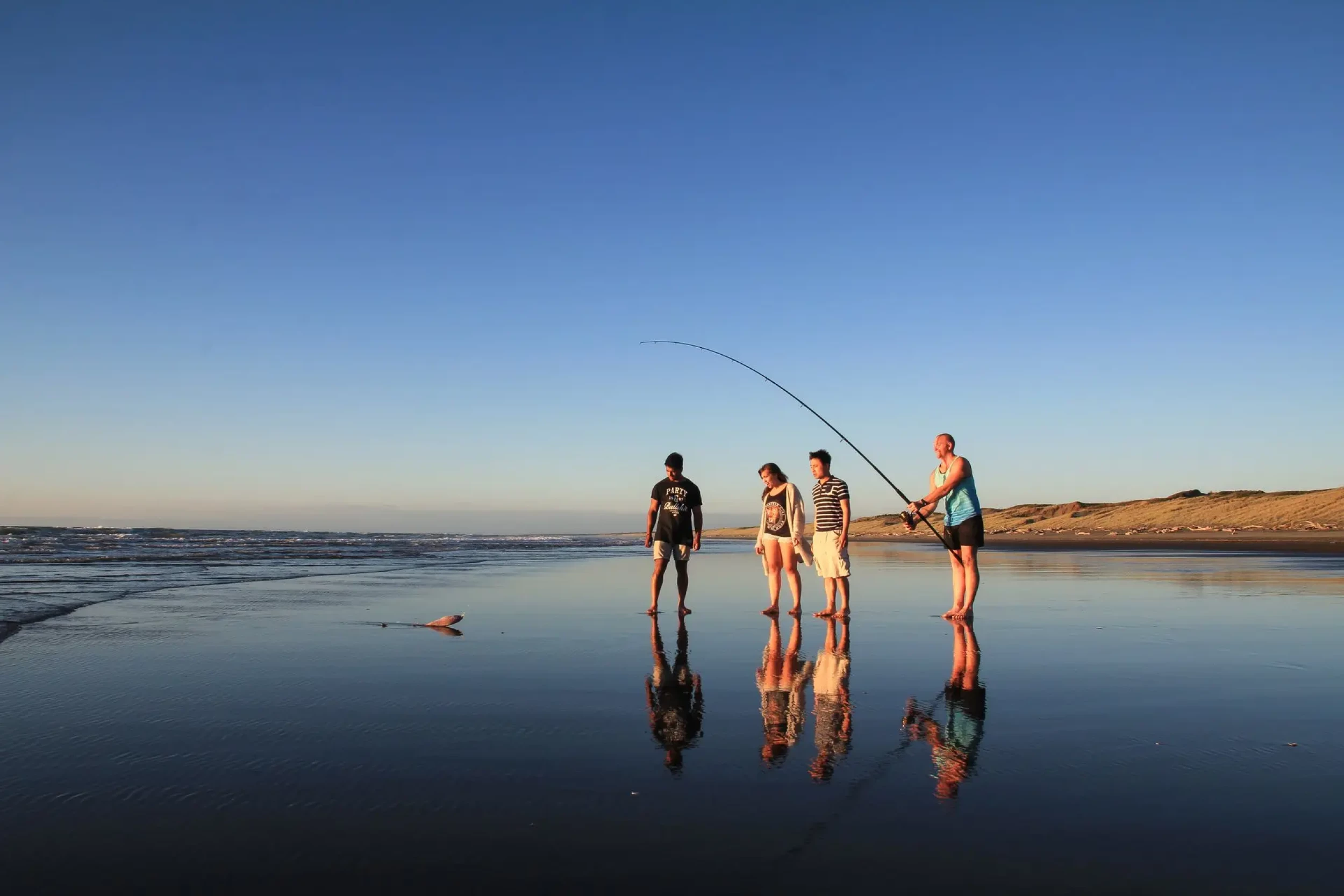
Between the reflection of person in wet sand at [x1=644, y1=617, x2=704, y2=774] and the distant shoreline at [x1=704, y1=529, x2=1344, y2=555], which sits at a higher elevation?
the distant shoreline at [x1=704, y1=529, x2=1344, y2=555]

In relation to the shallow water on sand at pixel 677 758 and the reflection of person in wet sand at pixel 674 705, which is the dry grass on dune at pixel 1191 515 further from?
the reflection of person in wet sand at pixel 674 705

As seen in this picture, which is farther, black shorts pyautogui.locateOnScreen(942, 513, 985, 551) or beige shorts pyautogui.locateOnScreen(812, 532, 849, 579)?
beige shorts pyautogui.locateOnScreen(812, 532, 849, 579)

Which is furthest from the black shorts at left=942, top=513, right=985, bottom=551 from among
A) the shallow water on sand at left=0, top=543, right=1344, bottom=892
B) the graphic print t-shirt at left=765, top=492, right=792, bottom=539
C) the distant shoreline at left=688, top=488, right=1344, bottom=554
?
the distant shoreline at left=688, top=488, right=1344, bottom=554

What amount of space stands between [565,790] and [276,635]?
5388mm

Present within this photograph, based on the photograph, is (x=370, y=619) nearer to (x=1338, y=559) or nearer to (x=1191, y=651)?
(x=1191, y=651)

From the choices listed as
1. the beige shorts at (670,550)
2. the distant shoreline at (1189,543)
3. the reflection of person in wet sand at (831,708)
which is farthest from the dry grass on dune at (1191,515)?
the reflection of person in wet sand at (831,708)

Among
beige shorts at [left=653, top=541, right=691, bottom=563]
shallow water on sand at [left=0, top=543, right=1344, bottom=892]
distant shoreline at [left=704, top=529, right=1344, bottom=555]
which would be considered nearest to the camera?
shallow water on sand at [left=0, top=543, right=1344, bottom=892]

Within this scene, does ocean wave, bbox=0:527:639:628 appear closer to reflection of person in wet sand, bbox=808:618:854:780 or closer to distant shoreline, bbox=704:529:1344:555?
reflection of person in wet sand, bbox=808:618:854:780

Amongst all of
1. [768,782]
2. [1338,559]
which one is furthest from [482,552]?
[768,782]

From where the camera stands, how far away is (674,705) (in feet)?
15.7

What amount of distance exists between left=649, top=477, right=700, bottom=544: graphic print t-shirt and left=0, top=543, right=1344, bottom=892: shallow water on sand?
2.24m

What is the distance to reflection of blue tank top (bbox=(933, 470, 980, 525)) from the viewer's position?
8.89m

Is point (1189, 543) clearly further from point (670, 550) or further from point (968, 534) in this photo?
point (670, 550)

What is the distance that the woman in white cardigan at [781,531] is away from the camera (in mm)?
9828
